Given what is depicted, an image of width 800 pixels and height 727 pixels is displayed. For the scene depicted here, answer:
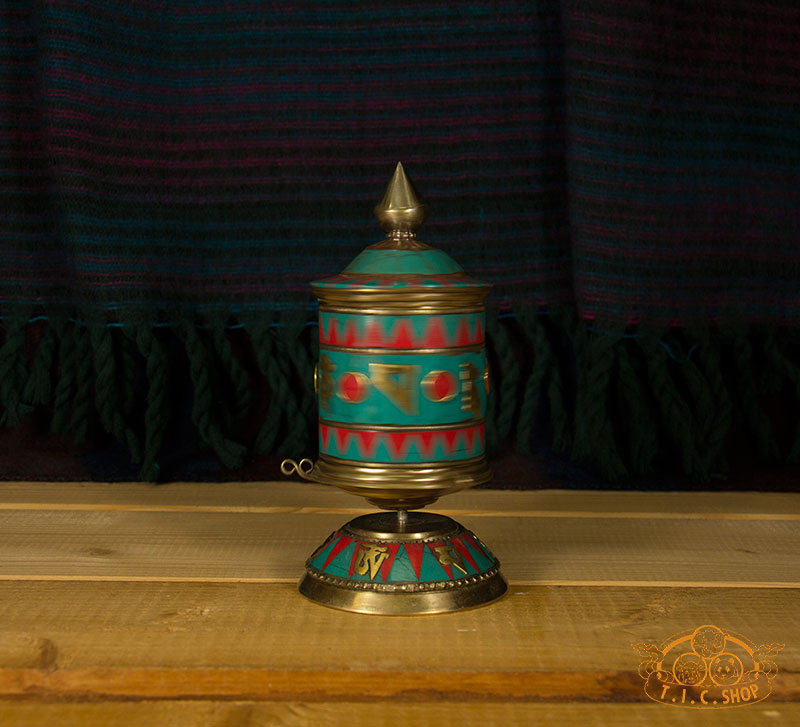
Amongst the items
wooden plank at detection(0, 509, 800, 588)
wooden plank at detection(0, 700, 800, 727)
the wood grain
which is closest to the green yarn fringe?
wooden plank at detection(0, 509, 800, 588)

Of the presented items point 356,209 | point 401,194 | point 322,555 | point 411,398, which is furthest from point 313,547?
point 356,209

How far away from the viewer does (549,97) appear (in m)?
1.26

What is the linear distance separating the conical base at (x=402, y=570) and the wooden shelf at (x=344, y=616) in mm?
13

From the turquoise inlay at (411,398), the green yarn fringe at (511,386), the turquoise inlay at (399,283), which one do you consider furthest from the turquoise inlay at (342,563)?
the green yarn fringe at (511,386)

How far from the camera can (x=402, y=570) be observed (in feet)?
2.74

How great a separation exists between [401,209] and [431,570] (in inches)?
11.4

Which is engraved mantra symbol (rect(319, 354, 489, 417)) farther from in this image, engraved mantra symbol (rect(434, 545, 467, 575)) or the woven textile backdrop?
the woven textile backdrop

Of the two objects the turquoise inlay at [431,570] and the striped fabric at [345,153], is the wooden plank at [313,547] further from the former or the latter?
the striped fabric at [345,153]

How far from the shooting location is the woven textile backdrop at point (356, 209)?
1.22 m

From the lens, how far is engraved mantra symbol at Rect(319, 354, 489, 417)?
83cm

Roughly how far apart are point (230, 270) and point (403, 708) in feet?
2.40

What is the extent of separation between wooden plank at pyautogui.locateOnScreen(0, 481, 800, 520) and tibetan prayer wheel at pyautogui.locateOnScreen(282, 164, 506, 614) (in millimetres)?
296

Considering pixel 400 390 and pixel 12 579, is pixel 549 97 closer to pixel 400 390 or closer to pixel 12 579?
pixel 400 390

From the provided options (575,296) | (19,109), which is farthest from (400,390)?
(19,109)
